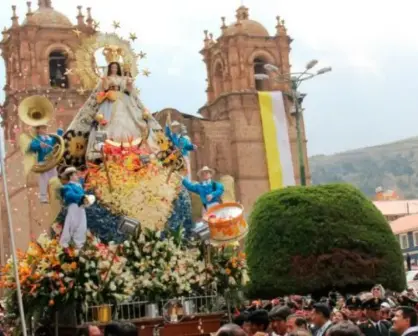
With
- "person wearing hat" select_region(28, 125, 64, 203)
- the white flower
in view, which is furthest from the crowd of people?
"person wearing hat" select_region(28, 125, 64, 203)

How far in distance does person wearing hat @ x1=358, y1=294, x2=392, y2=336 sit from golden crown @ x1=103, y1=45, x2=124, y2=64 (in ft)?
22.5

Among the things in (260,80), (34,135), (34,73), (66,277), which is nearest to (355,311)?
Result: (66,277)

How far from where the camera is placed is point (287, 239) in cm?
2031

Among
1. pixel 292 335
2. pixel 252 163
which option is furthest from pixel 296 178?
pixel 292 335

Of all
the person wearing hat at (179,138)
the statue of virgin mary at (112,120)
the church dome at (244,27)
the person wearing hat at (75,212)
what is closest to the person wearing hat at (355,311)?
the person wearing hat at (75,212)

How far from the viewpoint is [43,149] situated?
1469 cm

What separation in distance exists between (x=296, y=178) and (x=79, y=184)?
4462cm

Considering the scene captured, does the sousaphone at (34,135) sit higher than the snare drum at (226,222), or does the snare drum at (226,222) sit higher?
the sousaphone at (34,135)

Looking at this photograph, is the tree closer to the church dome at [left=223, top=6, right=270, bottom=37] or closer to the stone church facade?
the stone church facade

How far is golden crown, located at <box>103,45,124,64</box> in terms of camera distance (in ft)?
51.6

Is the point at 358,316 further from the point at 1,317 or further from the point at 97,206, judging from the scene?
the point at 1,317

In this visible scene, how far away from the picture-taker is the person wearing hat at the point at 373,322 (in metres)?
10.1

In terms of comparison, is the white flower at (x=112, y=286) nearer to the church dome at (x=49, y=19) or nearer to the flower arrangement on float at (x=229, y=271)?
the flower arrangement on float at (x=229, y=271)

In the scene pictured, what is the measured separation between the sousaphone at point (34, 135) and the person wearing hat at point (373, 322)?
5.95 m
